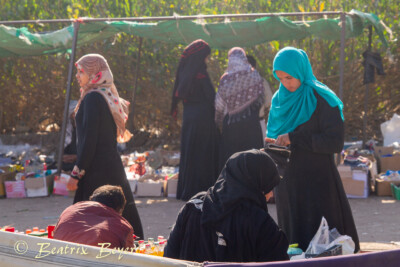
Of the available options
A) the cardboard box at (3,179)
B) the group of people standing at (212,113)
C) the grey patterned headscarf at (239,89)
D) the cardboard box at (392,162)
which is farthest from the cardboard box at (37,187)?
the cardboard box at (392,162)

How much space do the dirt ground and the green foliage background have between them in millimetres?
2586

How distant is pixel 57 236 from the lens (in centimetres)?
286

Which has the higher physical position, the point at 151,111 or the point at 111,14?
the point at 111,14

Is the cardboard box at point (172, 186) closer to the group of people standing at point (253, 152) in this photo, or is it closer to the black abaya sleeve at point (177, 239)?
the group of people standing at point (253, 152)

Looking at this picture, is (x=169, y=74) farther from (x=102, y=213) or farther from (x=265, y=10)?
(x=102, y=213)

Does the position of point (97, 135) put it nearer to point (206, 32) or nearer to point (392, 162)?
point (206, 32)

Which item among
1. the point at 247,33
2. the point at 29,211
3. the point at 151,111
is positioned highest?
the point at 247,33

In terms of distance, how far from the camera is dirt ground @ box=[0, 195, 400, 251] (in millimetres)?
5344

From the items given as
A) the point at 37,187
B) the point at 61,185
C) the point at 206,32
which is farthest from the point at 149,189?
the point at 206,32

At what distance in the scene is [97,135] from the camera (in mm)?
4105

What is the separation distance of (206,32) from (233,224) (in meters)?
5.13

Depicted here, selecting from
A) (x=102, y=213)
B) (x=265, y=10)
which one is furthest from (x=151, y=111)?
(x=102, y=213)

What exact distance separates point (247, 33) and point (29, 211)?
10.8 ft

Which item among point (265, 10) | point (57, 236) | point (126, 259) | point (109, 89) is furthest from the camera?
point (265, 10)
